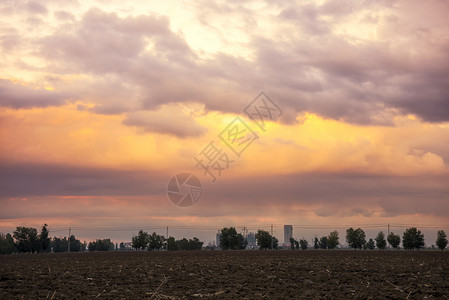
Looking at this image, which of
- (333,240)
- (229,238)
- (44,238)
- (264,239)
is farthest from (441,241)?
(44,238)

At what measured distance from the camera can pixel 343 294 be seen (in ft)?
91.7

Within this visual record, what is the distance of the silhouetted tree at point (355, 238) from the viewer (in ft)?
495

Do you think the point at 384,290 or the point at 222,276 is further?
the point at 222,276

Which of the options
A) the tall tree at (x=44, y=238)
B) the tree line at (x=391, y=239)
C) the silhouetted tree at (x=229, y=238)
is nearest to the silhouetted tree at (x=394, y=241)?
the tree line at (x=391, y=239)

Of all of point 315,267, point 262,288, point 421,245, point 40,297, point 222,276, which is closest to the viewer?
point 40,297

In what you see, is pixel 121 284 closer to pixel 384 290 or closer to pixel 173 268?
pixel 173 268

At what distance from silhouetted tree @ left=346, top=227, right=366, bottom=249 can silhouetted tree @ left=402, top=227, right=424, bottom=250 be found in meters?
13.1

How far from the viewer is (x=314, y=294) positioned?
28.0 metres

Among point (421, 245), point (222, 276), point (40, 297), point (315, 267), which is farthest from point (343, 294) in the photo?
point (421, 245)

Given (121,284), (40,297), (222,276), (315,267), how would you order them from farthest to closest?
(315,267), (222,276), (121,284), (40,297)

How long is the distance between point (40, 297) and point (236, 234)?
120 meters

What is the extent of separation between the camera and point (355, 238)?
5935 inches

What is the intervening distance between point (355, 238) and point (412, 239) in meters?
17.7

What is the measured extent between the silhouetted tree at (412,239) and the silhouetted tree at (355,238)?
1305 centimetres
